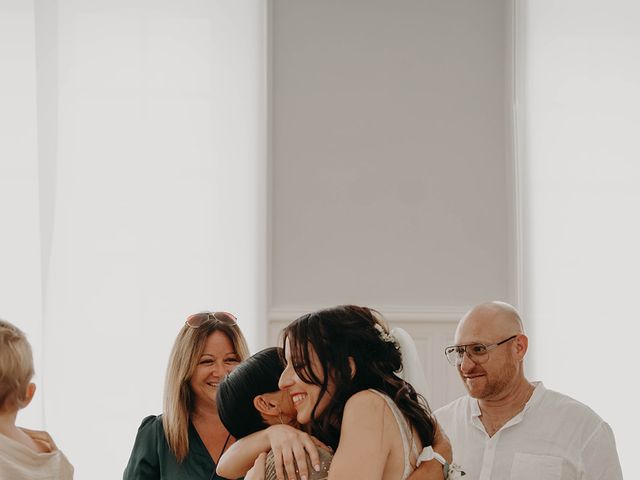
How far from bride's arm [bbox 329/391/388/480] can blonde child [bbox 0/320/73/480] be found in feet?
3.08

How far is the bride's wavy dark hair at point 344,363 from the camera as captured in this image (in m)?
1.78

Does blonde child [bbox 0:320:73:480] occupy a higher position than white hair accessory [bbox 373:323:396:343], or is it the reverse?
white hair accessory [bbox 373:323:396:343]

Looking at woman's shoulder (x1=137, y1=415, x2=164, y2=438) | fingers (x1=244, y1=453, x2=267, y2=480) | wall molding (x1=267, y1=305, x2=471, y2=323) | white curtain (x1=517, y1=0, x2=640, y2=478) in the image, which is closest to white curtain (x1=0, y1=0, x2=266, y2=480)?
wall molding (x1=267, y1=305, x2=471, y2=323)

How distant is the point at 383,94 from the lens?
16.3 ft

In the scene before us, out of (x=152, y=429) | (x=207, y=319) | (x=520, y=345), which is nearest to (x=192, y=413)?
(x=152, y=429)

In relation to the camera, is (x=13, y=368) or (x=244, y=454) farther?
(x=13, y=368)

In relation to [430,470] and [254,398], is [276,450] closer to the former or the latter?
[254,398]

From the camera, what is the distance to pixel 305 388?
70.7 inches

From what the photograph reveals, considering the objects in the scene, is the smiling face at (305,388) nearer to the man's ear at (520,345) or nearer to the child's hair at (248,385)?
the child's hair at (248,385)

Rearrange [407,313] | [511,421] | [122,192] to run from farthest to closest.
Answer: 1. [407,313]
2. [122,192]
3. [511,421]

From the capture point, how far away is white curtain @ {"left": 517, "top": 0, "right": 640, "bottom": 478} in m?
3.32

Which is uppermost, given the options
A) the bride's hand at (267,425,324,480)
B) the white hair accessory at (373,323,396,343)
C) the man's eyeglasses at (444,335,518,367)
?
the white hair accessory at (373,323,396,343)

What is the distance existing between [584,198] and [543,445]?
122cm

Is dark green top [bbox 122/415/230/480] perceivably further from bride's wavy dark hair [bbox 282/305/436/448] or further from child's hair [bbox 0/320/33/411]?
bride's wavy dark hair [bbox 282/305/436/448]
